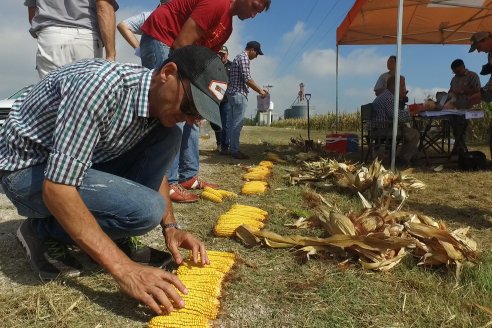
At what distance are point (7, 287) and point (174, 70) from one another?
1.26 meters

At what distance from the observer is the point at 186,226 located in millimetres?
2982

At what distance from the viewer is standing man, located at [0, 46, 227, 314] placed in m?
1.57

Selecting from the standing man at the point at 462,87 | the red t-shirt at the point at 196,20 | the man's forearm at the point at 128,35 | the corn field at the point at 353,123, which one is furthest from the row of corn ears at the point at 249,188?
the corn field at the point at 353,123

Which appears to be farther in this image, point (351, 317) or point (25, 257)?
point (25, 257)

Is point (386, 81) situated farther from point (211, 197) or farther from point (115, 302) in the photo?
point (115, 302)

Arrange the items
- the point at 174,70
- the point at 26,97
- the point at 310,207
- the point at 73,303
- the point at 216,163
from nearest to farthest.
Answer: the point at 174,70 → the point at 73,303 → the point at 26,97 → the point at 310,207 → the point at 216,163

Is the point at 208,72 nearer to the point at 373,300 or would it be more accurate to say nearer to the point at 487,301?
the point at 373,300

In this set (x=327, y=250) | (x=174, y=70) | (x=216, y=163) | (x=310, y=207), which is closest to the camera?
(x=174, y=70)

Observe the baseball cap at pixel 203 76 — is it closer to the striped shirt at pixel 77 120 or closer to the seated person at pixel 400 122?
the striped shirt at pixel 77 120

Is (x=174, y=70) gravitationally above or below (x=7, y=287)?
above

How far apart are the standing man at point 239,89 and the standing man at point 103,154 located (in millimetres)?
4614

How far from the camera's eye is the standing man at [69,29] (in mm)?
2818

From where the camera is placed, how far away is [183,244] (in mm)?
2057

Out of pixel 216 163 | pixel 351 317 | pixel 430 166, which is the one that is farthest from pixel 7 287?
pixel 430 166
